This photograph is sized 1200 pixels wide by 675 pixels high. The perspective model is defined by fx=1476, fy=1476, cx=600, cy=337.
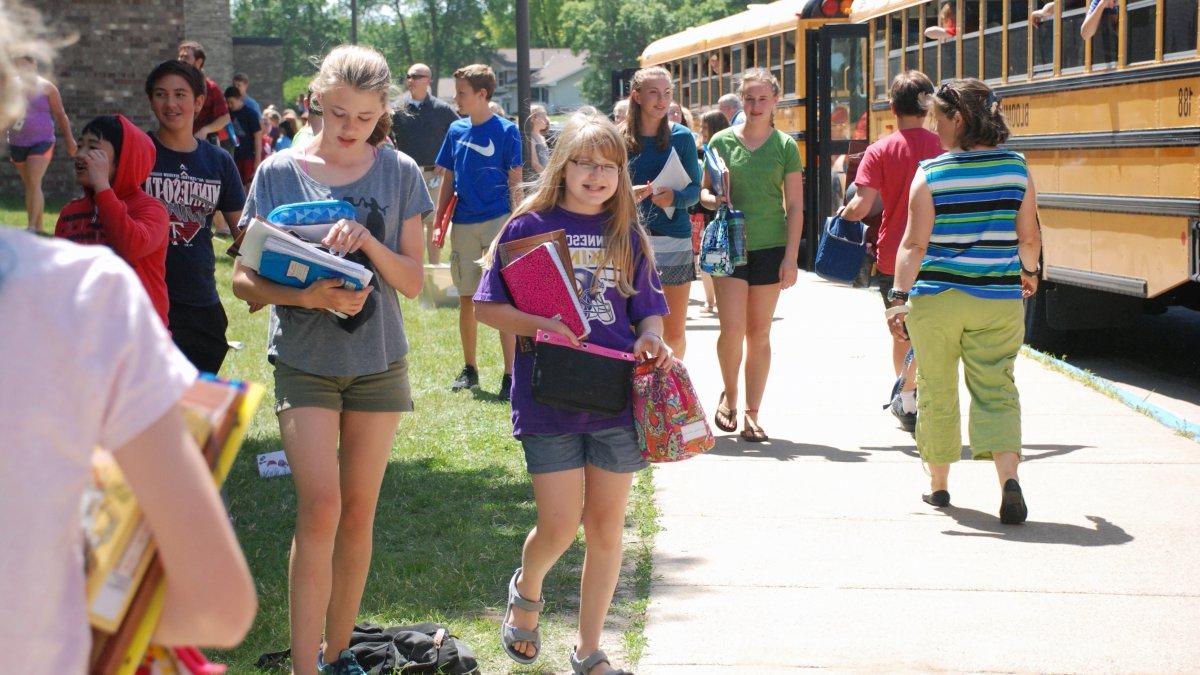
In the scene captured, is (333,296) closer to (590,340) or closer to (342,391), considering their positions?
(342,391)

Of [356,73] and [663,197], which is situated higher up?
[356,73]

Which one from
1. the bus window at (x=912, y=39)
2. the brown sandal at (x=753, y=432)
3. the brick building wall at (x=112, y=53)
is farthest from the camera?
the brick building wall at (x=112, y=53)

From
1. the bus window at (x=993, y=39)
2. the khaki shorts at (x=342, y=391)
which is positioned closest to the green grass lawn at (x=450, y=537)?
the khaki shorts at (x=342, y=391)

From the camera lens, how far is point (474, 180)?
9.32m

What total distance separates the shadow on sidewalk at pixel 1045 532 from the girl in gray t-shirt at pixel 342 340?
9.39ft

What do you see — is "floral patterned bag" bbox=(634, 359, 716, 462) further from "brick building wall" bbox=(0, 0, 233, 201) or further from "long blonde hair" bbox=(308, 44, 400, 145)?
"brick building wall" bbox=(0, 0, 233, 201)

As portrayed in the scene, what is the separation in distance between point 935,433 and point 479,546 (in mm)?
2015

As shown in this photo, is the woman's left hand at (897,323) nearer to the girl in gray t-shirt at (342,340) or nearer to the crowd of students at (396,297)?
the crowd of students at (396,297)

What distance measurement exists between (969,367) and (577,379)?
268 cm

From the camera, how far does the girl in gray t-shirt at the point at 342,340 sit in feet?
12.8

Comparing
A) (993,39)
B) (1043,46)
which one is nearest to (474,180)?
(1043,46)

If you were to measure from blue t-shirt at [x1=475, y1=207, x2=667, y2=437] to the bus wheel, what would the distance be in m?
7.88

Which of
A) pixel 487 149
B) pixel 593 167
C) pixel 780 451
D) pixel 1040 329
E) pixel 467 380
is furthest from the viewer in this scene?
pixel 1040 329

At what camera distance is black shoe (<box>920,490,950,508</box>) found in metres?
6.43
